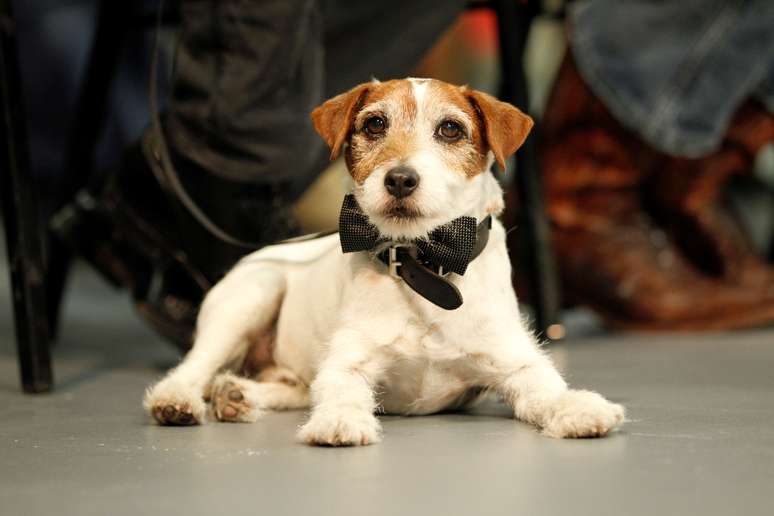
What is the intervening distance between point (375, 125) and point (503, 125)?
0.73ft

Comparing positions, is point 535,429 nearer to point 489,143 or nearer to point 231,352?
point 489,143

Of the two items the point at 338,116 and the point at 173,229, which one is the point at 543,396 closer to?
the point at 338,116

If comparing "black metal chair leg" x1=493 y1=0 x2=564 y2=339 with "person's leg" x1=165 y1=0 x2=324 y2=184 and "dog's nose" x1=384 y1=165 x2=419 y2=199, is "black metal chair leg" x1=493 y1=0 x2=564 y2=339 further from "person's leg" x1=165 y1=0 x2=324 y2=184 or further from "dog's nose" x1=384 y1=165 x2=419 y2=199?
"dog's nose" x1=384 y1=165 x2=419 y2=199

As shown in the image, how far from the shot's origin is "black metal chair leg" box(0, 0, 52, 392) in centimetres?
222

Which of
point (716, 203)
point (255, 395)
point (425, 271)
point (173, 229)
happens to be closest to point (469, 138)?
point (425, 271)

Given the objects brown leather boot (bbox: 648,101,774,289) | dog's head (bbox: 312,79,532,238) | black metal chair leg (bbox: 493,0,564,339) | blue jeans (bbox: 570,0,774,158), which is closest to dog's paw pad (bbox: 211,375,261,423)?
dog's head (bbox: 312,79,532,238)

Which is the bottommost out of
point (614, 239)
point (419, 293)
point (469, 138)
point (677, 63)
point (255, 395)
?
point (614, 239)

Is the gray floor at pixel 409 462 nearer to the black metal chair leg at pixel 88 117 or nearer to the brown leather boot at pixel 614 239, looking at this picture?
the black metal chair leg at pixel 88 117

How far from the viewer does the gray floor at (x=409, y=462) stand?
1258 millimetres

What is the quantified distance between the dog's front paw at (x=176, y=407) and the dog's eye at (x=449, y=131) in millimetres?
642

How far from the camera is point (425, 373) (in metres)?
1.81

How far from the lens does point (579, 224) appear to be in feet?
11.5

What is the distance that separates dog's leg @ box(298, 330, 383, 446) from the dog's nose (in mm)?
273

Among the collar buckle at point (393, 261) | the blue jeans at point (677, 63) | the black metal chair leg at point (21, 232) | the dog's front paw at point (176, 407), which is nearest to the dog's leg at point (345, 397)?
the collar buckle at point (393, 261)
